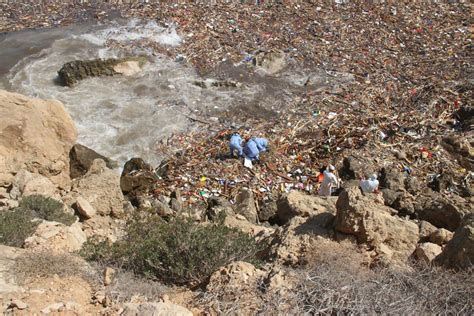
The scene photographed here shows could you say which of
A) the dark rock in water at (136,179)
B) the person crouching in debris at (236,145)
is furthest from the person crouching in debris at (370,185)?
the dark rock in water at (136,179)

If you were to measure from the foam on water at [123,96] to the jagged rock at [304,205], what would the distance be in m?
3.35

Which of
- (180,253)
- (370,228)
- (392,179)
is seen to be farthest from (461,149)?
(180,253)

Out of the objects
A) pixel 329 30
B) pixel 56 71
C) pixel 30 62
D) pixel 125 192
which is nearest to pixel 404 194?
pixel 125 192

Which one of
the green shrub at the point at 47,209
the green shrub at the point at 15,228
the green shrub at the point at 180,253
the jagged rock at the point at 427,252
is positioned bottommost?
the green shrub at the point at 47,209

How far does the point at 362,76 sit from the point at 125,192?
22.1 feet

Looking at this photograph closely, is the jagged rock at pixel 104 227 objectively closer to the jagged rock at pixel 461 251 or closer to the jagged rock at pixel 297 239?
the jagged rock at pixel 297 239

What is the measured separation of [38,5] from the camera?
52.4 feet

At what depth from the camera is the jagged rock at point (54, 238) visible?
4.66 metres

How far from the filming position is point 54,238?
4.89 metres

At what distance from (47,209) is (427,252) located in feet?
14.5

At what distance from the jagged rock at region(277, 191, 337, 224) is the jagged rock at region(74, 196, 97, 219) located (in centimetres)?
279

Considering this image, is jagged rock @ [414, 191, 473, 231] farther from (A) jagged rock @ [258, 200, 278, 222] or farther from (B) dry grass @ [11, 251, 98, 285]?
(B) dry grass @ [11, 251, 98, 285]

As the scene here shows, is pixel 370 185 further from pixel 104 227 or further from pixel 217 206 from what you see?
pixel 104 227

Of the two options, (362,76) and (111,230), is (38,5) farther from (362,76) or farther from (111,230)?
(111,230)
